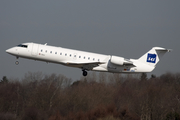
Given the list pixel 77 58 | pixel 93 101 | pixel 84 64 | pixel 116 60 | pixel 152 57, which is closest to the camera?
pixel 84 64

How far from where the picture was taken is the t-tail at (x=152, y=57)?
37.0m

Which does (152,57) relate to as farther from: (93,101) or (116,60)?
(93,101)

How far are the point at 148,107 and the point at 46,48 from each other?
25067 millimetres

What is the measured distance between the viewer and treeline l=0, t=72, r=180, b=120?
4928cm

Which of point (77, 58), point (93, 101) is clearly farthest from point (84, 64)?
point (93, 101)

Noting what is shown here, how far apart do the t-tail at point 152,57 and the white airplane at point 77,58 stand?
0.52 meters

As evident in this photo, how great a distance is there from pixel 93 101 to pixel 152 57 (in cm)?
2173

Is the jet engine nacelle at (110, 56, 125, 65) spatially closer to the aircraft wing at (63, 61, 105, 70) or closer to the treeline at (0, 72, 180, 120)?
the aircraft wing at (63, 61, 105, 70)

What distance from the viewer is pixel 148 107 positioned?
5281 centimetres

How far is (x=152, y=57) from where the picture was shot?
3731 cm

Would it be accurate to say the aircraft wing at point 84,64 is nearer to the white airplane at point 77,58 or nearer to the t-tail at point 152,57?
the white airplane at point 77,58

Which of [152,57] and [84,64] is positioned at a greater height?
[152,57]

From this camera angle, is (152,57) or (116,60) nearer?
(116,60)

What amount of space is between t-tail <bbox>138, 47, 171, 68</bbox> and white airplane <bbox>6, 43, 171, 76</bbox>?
1.71 feet
